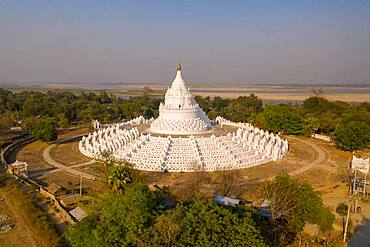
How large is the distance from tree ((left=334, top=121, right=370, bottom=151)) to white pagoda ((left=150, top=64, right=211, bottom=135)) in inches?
792

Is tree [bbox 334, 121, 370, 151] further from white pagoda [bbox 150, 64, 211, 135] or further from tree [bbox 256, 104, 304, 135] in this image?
white pagoda [bbox 150, 64, 211, 135]

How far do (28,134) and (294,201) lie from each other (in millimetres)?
51029

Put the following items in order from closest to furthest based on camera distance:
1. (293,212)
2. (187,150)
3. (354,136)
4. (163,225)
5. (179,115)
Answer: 1. (163,225)
2. (293,212)
3. (187,150)
4. (354,136)
5. (179,115)

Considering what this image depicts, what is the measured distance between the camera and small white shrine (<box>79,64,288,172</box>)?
3759 centimetres

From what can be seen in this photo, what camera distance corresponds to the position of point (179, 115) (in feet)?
153

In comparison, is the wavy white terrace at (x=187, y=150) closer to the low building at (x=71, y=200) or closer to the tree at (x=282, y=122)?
the low building at (x=71, y=200)

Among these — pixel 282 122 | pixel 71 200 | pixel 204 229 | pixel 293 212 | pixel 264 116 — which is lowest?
pixel 71 200

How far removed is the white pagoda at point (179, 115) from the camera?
45719mm

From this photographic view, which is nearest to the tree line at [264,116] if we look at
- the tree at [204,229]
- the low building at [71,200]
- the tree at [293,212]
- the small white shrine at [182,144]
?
the small white shrine at [182,144]

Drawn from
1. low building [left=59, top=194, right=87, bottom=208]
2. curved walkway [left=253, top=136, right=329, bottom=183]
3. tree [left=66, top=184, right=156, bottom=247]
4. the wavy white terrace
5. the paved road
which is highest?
tree [left=66, top=184, right=156, bottom=247]

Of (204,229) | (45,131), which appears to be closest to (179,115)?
(45,131)

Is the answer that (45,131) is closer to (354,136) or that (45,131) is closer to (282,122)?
(282,122)

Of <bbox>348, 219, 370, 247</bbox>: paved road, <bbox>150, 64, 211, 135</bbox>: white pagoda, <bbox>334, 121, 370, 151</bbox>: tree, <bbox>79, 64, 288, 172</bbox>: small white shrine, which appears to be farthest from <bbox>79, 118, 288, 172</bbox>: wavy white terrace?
<bbox>348, 219, 370, 247</bbox>: paved road

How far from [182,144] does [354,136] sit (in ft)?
84.6
